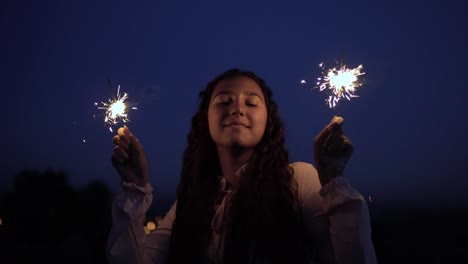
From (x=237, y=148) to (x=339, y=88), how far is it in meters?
0.82

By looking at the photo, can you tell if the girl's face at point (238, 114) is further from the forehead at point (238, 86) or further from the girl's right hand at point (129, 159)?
the girl's right hand at point (129, 159)

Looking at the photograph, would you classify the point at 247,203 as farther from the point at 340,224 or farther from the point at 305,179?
the point at 340,224

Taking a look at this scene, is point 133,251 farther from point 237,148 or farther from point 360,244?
point 360,244

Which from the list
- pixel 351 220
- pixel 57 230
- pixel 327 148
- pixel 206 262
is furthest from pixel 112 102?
pixel 57 230

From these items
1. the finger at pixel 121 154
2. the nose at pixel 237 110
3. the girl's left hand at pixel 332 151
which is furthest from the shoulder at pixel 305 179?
the finger at pixel 121 154

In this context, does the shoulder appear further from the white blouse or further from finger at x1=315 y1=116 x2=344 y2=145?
finger at x1=315 y1=116 x2=344 y2=145

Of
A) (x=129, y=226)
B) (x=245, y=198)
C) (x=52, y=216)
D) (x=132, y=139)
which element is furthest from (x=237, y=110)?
(x=52, y=216)

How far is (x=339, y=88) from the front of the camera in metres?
2.88

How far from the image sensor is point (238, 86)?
114 inches

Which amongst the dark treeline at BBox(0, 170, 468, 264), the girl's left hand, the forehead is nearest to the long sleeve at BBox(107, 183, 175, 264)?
the forehead

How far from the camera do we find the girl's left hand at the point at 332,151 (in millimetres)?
2211

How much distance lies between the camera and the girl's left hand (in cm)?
221

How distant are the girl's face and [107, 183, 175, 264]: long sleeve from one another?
23.9 inches

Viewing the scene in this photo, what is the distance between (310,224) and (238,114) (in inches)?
32.9
